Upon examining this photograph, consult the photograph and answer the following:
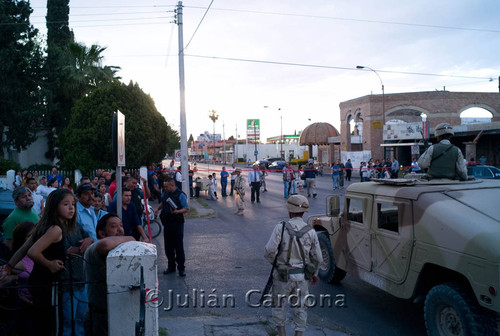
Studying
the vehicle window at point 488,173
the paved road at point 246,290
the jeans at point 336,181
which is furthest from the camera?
the jeans at point 336,181

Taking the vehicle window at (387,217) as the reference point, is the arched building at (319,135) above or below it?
above

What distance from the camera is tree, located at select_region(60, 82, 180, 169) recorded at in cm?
2203

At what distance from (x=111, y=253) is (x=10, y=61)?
25.7 m

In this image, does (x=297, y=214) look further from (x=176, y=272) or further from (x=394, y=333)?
(x=176, y=272)

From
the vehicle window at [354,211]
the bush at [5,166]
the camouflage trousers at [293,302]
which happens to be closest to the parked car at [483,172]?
the vehicle window at [354,211]

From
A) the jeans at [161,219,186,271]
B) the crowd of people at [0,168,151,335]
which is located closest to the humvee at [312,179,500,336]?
the jeans at [161,219,186,271]

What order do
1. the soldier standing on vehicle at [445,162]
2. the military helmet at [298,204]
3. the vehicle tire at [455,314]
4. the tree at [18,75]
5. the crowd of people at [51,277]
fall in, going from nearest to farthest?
the crowd of people at [51,277]
the vehicle tire at [455,314]
the military helmet at [298,204]
the soldier standing on vehicle at [445,162]
the tree at [18,75]

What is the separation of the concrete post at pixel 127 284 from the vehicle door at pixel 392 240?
305 centimetres

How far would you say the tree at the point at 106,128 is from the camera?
867 inches

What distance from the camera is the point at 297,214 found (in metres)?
A: 4.61

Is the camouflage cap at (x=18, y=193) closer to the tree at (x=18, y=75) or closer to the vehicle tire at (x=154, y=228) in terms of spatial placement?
the vehicle tire at (x=154, y=228)

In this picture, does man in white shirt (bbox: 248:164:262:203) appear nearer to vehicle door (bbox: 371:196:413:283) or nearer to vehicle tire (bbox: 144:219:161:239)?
vehicle tire (bbox: 144:219:161:239)

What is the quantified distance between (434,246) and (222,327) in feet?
8.60

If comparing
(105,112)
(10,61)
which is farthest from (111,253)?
(10,61)
